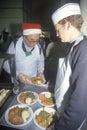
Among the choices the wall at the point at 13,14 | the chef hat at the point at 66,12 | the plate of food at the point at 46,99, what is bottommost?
the plate of food at the point at 46,99

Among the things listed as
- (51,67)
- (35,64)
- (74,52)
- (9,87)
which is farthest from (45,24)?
(74,52)

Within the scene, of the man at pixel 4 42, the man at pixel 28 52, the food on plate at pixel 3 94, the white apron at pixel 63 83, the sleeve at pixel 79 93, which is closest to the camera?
the sleeve at pixel 79 93

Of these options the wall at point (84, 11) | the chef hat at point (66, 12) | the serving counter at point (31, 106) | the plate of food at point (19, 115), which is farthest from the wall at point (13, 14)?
the plate of food at point (19, 115)

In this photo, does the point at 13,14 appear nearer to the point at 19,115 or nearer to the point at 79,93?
the point at 19,115

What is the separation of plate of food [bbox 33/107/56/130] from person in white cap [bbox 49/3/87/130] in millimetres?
78

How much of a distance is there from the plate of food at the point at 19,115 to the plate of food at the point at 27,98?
76 millimetres

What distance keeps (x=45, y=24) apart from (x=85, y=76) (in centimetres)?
421

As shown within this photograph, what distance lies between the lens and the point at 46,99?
6.02 feet

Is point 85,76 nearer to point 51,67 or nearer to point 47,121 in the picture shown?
point 47,121

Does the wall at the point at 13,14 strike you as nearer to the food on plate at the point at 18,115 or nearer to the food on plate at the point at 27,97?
the food on plate at the point at 27,97

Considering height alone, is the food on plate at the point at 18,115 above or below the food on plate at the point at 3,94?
below

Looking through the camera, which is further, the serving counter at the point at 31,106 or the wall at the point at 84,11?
the wall at the point at 84,11

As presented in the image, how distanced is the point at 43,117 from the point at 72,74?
53cm

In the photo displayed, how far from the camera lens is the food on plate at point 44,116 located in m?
1.50
